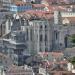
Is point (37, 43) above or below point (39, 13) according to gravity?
above

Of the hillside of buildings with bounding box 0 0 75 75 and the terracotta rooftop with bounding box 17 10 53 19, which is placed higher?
the hillside of buildings with bounding box 0 0 75 75

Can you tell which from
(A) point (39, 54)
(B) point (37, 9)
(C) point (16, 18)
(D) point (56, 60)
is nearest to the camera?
(D) point (56, 60)

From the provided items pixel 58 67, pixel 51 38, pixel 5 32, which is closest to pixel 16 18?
pixel 5 32

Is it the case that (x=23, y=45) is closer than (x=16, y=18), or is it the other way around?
(x=23, y=45)

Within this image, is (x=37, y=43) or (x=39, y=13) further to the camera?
(x=39, y=13)

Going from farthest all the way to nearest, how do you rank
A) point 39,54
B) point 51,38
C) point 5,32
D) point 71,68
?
1. point 5,32
2. point 51,38
3. point 39,54
4. point 71,68

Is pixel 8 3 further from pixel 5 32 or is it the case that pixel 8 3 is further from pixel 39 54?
pixel 39 54

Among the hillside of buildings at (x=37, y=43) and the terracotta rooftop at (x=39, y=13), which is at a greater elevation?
the hillside of buildings at (x=37, y=43)

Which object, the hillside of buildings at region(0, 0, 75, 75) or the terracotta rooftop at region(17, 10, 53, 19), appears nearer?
the hillside of buildings at region(0, 0, 75, 75)

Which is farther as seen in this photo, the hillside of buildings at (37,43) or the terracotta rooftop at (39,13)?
the terracotta rooftop at (39,13)
